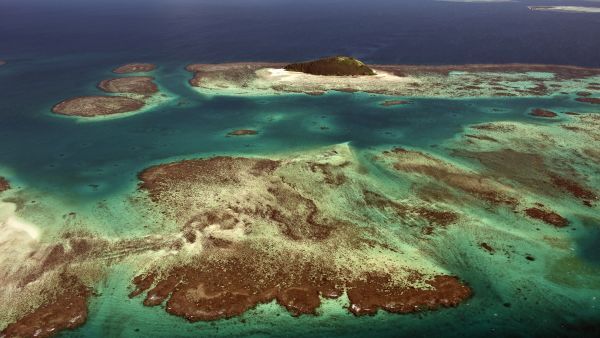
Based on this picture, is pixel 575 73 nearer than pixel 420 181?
No

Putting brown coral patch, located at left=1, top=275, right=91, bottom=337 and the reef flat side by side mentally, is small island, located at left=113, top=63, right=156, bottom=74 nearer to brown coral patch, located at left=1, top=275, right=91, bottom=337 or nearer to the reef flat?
the reef flat

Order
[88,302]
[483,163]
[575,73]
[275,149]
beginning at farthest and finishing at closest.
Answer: [575,73], [275,149], [483,163], [88,302]

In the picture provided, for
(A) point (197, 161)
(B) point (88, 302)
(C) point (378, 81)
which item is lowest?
(B) point (88, 302)

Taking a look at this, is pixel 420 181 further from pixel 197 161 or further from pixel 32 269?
pixel 32 269

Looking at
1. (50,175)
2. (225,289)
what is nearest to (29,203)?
(50,175)

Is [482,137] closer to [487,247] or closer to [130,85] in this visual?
[487,247]

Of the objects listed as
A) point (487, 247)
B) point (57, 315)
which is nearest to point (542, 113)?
point (487, 247)

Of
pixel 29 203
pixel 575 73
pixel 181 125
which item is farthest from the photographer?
pixel 575 73
